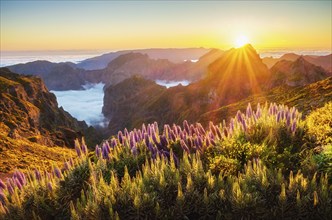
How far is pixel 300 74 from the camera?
178m

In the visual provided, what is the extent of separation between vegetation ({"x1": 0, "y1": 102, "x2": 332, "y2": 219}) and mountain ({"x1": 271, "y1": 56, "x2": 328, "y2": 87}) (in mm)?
164890

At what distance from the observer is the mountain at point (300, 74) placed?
16827 cm

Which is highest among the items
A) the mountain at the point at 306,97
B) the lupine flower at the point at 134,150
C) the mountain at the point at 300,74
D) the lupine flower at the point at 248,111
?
the lupine flower at the point at 248,111

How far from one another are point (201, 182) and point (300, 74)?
18568 centimetres

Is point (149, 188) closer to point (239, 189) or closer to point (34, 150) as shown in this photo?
point (239, 189)

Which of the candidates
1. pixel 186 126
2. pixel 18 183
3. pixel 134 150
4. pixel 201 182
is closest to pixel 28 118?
pixel 186 126

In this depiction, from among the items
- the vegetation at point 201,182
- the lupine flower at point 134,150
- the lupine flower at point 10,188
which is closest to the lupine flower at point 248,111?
the vegetation at point 201,182

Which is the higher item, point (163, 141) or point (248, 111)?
point (248, 111)

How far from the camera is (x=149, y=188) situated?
6.21m

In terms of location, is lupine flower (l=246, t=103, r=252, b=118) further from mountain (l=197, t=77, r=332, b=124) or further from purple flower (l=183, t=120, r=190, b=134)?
mountain (l=197, t=77, r=332, b=124)

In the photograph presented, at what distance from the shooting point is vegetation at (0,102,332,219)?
561 cm

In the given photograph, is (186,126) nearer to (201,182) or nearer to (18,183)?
(201,182)

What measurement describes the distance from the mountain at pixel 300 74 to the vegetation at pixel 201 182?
541ft

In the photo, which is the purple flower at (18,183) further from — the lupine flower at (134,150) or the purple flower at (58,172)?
the lupine flower at (134,150)
